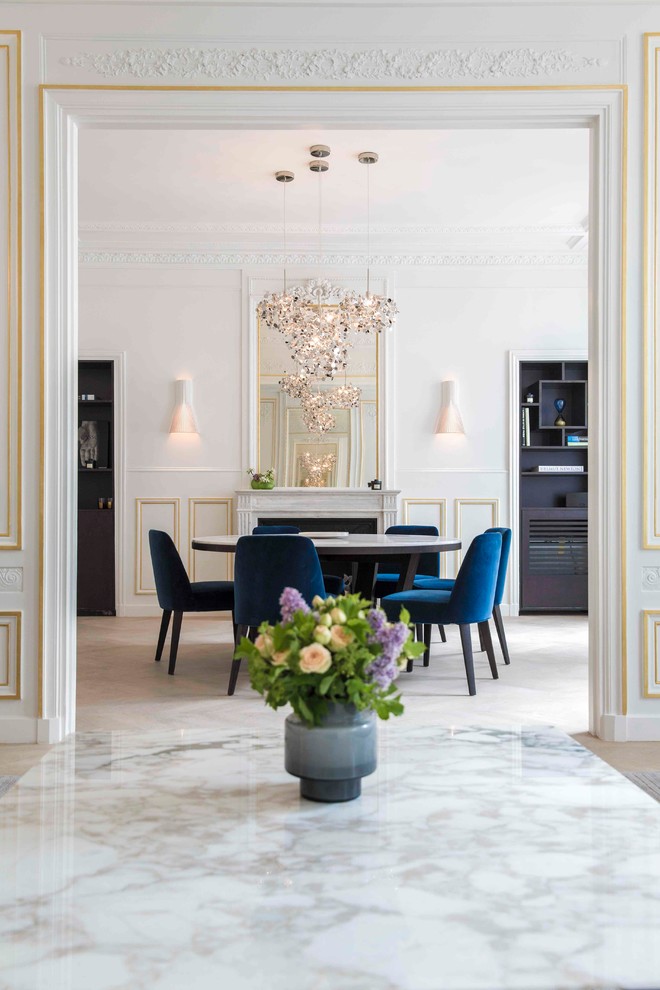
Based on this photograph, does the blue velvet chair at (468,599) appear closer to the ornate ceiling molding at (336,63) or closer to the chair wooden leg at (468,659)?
the chair wooden leg at (468,659)

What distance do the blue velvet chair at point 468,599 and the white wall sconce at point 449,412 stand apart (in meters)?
2.91

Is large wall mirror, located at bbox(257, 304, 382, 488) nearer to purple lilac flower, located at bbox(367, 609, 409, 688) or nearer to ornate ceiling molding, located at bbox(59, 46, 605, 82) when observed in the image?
ornate ceiling molding, located at bbox(59, 46, 605, 82)

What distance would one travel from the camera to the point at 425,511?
298 inches

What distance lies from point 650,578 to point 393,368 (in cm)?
412

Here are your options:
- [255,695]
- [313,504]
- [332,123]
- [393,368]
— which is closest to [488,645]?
[255,695]

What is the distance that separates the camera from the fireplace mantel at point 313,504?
23.9 feet

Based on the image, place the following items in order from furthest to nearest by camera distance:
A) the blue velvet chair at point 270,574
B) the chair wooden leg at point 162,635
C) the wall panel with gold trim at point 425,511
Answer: the wall panel with gold trim at point 425,511, the chair wooden leg at point 162,635, the blue velvet chair at point 270,574

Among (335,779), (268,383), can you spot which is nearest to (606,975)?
(335,779)

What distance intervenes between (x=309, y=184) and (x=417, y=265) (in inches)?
62.1

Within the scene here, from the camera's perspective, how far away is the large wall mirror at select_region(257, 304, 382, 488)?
7.46m

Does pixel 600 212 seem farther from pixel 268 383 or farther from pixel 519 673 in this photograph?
pixel 268 383

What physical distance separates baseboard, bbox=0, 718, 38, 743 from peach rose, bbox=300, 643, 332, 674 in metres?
2.76

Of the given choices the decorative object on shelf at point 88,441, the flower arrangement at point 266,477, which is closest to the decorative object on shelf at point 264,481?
the flower arrangement at point 266,477

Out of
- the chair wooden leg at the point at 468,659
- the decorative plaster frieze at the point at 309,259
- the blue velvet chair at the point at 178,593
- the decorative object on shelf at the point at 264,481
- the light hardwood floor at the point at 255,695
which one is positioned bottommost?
the light hardwood floor at the point at 255,695
